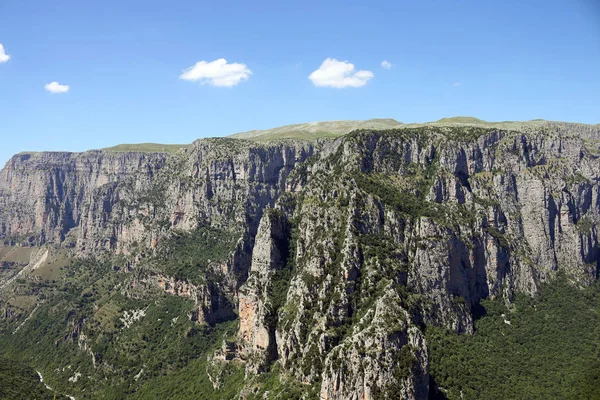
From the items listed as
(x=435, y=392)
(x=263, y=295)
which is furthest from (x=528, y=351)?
(x=263, y=295)

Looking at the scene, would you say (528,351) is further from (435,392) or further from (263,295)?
(263,295)

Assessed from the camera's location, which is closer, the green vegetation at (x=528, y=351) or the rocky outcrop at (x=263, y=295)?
the green vegetation at (x=528, y=351)

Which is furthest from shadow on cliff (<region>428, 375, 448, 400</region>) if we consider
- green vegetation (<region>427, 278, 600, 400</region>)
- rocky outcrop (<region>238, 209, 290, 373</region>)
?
rocky outcrop (<region>238, 209, 290, 373</region>)

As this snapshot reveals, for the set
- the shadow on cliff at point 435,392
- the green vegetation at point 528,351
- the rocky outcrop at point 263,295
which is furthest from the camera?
the rocky outcrop at point 263,295

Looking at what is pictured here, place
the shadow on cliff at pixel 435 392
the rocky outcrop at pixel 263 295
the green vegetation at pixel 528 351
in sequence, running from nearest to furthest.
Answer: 1. the shadow on cliff at pixel 435 392
2. the green vegetation at pixel 528 351
3. the rocky outcrop at pixel 263 295

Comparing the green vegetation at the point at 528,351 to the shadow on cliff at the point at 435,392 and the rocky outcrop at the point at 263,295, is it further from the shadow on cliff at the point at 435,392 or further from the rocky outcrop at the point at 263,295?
the rocky outcrop at the point at 263,295

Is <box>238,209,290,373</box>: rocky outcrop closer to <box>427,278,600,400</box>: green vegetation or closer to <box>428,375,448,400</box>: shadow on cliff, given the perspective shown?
<box>428,375,448,400</box>: shadow on cliff

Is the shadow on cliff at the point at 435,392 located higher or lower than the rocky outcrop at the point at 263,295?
lower

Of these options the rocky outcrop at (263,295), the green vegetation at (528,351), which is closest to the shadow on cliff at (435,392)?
the green vegetation at (528,351)

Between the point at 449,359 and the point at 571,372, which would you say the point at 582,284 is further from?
the point at 449,359

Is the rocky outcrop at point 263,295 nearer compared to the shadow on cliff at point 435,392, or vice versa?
the shadow on cliff at point 435,392
